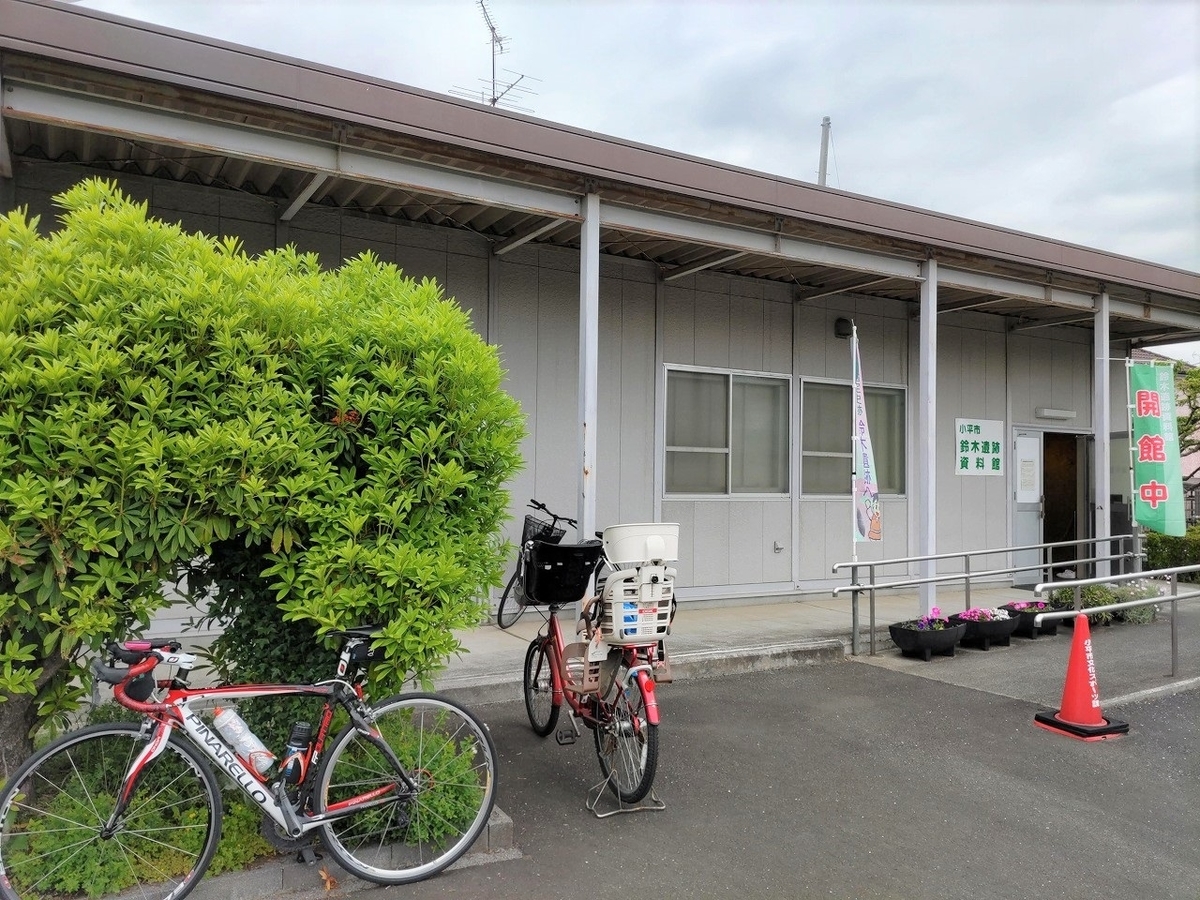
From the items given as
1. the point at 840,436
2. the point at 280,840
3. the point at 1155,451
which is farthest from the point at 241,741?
the point at 1155,451

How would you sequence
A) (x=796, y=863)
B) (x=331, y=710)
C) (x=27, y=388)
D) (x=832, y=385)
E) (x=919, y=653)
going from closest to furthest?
(x=27, y=388) < (x=331, y=710) < (x=796, y=863) < (x=919, y=653) < (x=832, y=385)

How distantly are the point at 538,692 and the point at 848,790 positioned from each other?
5.91ft

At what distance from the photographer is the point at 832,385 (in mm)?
9812

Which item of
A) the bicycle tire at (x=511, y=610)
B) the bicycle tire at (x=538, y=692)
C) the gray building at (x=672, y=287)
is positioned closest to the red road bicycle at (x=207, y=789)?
the bicycle tire at (x=538, y=692)

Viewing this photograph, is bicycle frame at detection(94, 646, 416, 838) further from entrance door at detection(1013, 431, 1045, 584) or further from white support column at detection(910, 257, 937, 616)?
entrance door at detection(1013, 431, 1045, 584)

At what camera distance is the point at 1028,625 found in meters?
7.76

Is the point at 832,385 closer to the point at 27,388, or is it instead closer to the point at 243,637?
the point at 243,637

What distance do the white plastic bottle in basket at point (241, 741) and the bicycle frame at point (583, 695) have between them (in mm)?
1588

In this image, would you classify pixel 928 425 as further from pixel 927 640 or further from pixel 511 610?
pixel 511 610

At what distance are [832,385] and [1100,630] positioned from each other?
12.1ft

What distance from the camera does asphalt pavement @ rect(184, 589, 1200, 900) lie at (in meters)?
3.31

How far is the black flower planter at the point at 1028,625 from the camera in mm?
7609

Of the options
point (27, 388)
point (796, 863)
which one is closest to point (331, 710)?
point (27, 388)

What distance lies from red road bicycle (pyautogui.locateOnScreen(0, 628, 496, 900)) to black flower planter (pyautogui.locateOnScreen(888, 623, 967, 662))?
4636 mm
